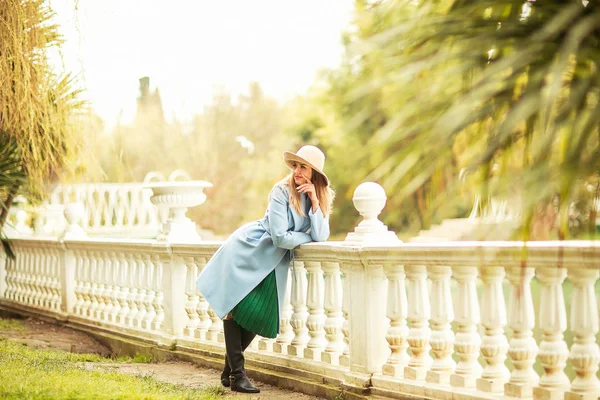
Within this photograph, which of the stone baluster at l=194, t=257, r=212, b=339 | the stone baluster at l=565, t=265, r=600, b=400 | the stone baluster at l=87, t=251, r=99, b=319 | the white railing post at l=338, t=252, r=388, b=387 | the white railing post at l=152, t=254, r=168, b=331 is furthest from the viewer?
the stone baluster at l=87, t=251, r=99, b=319

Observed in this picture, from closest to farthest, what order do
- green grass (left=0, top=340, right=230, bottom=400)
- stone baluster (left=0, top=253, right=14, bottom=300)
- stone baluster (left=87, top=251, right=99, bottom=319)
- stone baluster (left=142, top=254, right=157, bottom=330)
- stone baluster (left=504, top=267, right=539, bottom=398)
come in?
stone baluster (left=504, top=267, right=539, bottom=398)
green grass (left=0, top=340, right=230, bottom=400)
stone baluster (left=142, top=254, right=157, bottom=330)
stone baluster (left=87, top=251, right=99, bottom=319)
stone baluster (left=0, top=253, right=14, bottom=300)

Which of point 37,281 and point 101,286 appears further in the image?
point 37,281

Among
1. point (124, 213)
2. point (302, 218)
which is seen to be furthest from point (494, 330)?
point (124, 213)

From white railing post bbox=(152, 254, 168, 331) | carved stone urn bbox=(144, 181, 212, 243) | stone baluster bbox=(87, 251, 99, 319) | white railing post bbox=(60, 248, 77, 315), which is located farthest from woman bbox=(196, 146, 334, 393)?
white railing post bbox=(60, 248, 77, 315)

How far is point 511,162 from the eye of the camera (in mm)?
2504

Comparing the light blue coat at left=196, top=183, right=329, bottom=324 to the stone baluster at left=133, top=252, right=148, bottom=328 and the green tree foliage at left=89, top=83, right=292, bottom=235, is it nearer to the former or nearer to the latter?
the stone baluster at left=133, top=252, right=148, bottom=328

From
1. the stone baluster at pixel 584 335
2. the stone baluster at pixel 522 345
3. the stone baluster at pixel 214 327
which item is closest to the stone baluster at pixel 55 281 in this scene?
the stone baluster at pixel 214 327

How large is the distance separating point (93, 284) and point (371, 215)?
15.5ft

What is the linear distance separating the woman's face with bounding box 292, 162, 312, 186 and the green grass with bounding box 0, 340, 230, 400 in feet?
4.97

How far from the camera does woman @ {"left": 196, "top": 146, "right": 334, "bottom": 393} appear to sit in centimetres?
542

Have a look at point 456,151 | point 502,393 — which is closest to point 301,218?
point 502,393

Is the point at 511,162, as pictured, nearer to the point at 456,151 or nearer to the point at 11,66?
the point at 456,151

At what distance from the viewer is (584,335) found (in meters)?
3.71

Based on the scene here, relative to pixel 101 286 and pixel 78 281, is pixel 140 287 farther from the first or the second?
pixel 78 281
